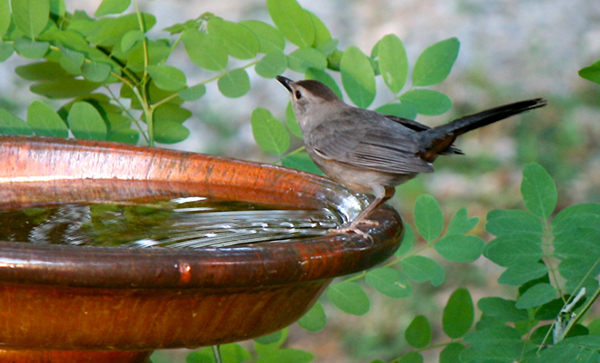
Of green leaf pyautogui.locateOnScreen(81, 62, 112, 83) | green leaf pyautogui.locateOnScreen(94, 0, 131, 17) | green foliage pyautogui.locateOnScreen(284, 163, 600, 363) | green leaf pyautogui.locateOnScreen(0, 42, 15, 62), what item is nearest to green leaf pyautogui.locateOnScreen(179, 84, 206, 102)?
green leaf pyautogui.locateOnScreen(81, 62, 112, 83)

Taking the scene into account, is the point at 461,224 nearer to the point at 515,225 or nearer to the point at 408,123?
the point at 515,225

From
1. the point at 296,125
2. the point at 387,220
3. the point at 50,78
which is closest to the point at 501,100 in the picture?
the point at 296,125

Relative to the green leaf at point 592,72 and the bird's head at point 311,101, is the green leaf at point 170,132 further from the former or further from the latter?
the green leaf at point 592,72

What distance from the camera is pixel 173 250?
4.57 ft

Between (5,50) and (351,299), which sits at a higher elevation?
(5,50)

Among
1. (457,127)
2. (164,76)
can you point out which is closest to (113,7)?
(164,76)

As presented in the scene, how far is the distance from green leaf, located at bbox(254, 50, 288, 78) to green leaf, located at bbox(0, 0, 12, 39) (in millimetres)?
859

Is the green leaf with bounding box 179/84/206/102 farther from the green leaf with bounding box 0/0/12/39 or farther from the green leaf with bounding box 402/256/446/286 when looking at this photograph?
the green leaf with bounding box 402/256/446/286

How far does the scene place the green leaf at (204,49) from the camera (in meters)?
2.74

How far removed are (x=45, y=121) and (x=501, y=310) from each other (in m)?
1.66

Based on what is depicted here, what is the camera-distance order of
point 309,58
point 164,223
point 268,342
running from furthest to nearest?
1. point 309,58
2. point 268,342
3. point 164,223

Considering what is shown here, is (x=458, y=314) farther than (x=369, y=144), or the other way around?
(x=369, y=144)

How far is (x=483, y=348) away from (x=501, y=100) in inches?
177

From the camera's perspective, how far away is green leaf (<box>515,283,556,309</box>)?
2.27m
